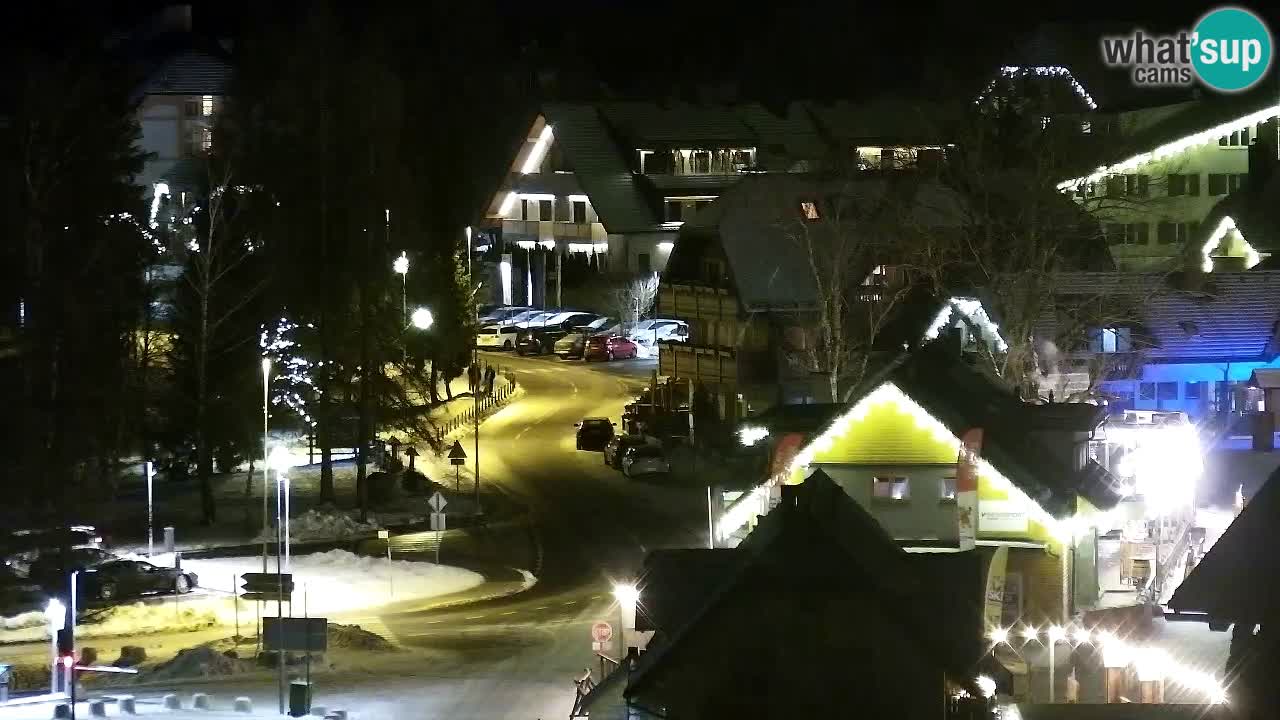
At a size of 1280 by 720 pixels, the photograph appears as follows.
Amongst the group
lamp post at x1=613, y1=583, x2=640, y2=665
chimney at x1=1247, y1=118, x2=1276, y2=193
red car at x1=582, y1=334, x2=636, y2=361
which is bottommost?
lamp post at x1=613, y1=583, x2=640, y2=665

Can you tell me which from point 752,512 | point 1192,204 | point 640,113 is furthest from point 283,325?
point 640,113

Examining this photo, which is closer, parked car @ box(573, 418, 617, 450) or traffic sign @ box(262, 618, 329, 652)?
traffic sign @ box(262, 618, 329, 652)

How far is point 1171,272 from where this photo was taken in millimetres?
49844

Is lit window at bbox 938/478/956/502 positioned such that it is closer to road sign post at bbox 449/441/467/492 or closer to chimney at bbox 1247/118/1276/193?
road sign post at bbox 449/441/467/492

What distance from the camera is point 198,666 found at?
30.2m

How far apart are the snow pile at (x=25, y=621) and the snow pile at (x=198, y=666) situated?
227 inches

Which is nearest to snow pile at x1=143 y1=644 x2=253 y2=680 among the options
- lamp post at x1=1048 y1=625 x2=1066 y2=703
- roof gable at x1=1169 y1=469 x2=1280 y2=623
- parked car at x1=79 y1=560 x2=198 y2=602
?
parked car at x1=79 y1=560 x2=198 y2=602

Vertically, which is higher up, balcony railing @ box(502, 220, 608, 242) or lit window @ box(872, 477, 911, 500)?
balcony railing @ box(502, 220, 608, 242)

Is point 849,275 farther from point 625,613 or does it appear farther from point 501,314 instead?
point 501,314

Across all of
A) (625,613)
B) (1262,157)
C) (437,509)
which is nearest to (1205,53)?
(1262,157)

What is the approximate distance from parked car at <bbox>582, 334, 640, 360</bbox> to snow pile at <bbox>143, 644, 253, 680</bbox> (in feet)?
164

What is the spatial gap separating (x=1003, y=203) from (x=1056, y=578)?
59.7 ft

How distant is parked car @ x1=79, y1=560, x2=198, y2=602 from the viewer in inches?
1487

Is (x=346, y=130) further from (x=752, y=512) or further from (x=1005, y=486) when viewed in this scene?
(x=1005, y=486)
